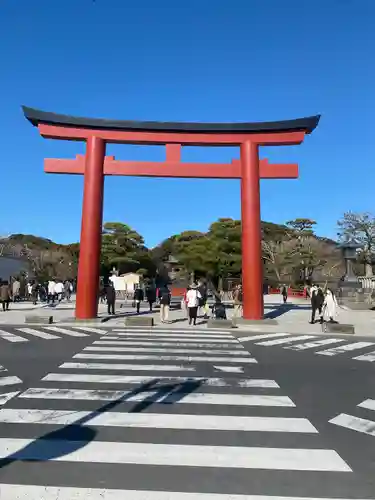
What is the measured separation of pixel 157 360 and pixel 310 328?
28.6ft

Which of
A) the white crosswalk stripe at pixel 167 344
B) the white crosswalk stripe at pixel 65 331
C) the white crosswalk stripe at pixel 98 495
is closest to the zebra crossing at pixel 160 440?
the white crosswalk stripe at pixel 98 495

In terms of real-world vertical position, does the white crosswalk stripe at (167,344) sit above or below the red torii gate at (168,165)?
below

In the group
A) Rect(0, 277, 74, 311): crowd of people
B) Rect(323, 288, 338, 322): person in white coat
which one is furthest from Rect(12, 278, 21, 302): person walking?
Rect(323, 288, 338, 322): person in white coat

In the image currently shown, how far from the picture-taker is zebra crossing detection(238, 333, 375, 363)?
34.8ft

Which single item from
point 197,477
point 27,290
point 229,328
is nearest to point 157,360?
point 197,477

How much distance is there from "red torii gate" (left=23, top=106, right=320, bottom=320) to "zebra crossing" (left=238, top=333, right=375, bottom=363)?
323 cm

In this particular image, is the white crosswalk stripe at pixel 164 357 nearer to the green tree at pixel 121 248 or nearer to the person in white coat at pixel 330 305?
the person in white coat at pixel 330 305

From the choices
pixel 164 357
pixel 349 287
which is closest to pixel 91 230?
pixel 164 357

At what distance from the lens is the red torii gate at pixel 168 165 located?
16328 mm

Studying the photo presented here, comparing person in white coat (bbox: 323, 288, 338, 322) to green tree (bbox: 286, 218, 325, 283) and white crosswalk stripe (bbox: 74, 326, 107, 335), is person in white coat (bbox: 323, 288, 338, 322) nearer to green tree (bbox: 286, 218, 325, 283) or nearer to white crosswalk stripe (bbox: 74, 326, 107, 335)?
white crosswalk stripe (bbox: 74, 326, 107, 335)

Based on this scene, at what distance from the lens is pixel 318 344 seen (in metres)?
12.0

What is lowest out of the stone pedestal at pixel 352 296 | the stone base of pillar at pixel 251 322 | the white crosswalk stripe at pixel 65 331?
the white crosswalk stripe at pixel 65 331

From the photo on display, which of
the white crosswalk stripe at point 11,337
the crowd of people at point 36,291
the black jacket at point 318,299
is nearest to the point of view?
the white crosswalk stripe at point 11,337

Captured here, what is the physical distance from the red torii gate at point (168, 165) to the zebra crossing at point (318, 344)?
10.6 feet
